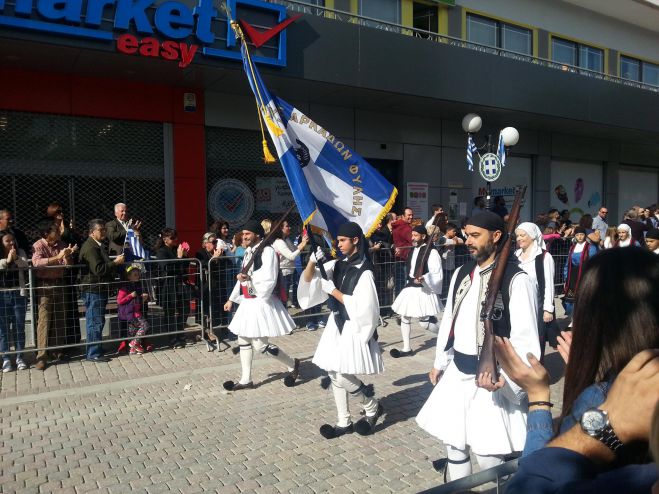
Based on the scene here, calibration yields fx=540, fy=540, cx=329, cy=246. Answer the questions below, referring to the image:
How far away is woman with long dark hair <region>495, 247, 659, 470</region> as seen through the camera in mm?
1601

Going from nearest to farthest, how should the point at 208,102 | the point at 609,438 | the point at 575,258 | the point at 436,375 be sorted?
1. the point at 609,438
2. the point at 436,375
3. the point at 575,258
4. the point at 208,102

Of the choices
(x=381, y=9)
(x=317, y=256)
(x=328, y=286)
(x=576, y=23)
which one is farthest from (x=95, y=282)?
(x=576, y=23)

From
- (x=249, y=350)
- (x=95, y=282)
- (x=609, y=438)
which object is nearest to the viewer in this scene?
(x=609, y=438)

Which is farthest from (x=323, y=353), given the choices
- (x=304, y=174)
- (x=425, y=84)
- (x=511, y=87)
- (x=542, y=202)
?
(x=542, y=202)

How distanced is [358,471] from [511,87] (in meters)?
12.3

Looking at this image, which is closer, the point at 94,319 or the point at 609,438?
the point at 609,438

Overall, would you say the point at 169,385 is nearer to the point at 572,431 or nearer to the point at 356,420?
the point at 356,420

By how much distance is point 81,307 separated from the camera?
25.7 ft

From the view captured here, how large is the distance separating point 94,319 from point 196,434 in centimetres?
330

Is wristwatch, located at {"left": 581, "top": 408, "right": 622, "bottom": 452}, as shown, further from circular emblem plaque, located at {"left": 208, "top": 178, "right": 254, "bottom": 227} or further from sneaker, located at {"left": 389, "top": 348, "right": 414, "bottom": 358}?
circular emblem plaque, located at {"left": 208, "top": 178, "right": 254, "bottom": 227}

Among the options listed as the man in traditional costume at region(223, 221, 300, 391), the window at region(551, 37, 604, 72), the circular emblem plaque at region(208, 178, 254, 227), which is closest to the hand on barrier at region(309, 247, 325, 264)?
the man in traditional costume at region(223, 221, 300, 391)

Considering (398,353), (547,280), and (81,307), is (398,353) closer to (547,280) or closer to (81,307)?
(547,280)

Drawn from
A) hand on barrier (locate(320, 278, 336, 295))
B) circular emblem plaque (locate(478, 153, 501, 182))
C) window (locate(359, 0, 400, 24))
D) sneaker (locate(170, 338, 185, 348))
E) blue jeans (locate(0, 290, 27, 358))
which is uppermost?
window (locate(359, 0, 400, 24))

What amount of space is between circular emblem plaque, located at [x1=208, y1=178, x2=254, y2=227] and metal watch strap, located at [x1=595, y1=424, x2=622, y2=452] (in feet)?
36.8
